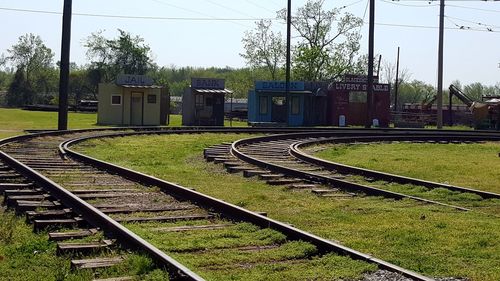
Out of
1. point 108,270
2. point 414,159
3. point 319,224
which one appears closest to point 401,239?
point 319,224

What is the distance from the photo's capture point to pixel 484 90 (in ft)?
513

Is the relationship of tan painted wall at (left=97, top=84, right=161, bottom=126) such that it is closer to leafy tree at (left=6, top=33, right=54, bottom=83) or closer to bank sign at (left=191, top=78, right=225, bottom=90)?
bank sign at (left=191, top=78, right=225, bottom=90)

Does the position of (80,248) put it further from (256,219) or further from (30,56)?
(30,56)

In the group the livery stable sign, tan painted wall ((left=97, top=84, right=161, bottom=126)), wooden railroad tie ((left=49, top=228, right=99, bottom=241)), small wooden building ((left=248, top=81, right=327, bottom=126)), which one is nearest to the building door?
tan painted wall ((left=97, top=84, right=161, bottom=126))

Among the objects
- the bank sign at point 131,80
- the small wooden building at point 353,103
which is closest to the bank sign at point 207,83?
the bank sign at point 131,80

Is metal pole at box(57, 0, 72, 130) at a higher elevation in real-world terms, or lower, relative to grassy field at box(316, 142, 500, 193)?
higher

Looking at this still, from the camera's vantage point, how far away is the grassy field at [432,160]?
15758 mm

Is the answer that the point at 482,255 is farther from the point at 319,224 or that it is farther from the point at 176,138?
the point at 176,138

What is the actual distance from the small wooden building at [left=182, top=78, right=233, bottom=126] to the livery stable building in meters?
2.38

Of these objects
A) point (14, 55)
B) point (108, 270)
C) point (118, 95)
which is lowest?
point (108, 270)

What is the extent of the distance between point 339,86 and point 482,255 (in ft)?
153

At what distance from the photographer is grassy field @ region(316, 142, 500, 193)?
1576cm

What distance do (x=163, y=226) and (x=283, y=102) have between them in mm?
44895

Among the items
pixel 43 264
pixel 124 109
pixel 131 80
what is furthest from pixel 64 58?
pixel 43 264
